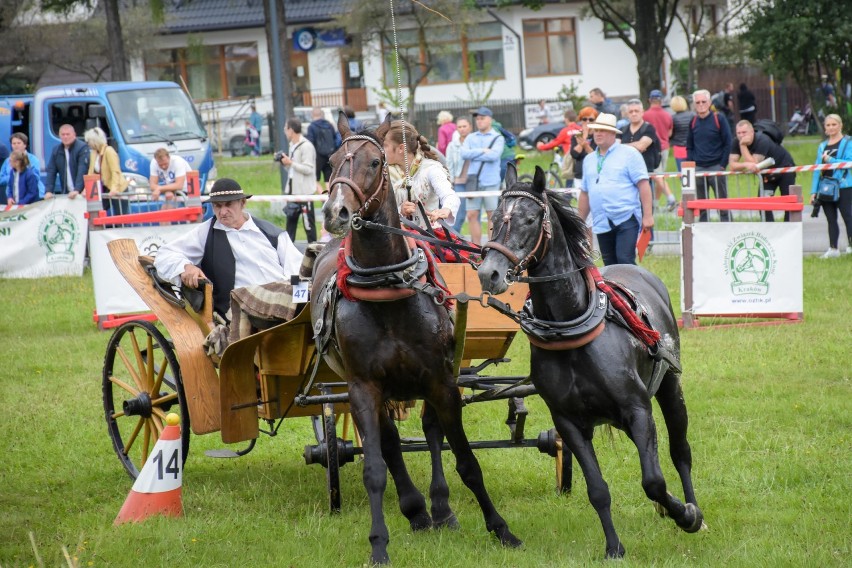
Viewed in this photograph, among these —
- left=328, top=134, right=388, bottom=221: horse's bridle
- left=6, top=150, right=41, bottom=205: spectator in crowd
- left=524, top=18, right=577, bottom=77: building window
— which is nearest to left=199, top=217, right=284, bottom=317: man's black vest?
left=328, top=134, right=388, bottom=221: horse's bridle

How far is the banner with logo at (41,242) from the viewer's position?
16922mm

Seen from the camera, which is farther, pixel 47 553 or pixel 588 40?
pixel 588 40

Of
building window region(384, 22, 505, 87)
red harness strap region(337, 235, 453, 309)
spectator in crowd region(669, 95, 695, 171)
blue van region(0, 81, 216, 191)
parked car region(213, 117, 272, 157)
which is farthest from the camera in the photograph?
building window region(384, 22, 505, 87)

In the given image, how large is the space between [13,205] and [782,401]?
43.1 feet

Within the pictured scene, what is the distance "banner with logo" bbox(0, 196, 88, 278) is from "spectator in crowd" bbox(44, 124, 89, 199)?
1634mm

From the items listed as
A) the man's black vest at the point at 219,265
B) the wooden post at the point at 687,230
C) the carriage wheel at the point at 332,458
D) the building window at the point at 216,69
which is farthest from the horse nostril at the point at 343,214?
the building window at the point at 216,69

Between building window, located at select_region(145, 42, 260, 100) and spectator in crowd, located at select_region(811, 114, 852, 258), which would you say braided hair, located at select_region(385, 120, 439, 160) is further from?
building window, located at select_region(145, 42, 260, 100)

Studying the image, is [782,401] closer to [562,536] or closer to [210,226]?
[562,536]

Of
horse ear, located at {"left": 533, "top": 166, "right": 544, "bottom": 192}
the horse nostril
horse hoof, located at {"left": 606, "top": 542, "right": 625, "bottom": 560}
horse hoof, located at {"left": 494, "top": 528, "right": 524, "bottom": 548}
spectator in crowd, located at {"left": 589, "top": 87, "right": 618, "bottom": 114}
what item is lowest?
horse hoof, located at {"left": 494, "top": 528, "right": 524, "bottom": 548}

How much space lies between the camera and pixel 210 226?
7.61m

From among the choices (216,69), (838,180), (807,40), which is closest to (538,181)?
(838,180)

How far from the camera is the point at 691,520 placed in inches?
225

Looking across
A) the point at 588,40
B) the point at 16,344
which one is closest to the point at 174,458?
the point at 16,344

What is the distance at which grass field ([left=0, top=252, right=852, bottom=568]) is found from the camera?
588 cm
